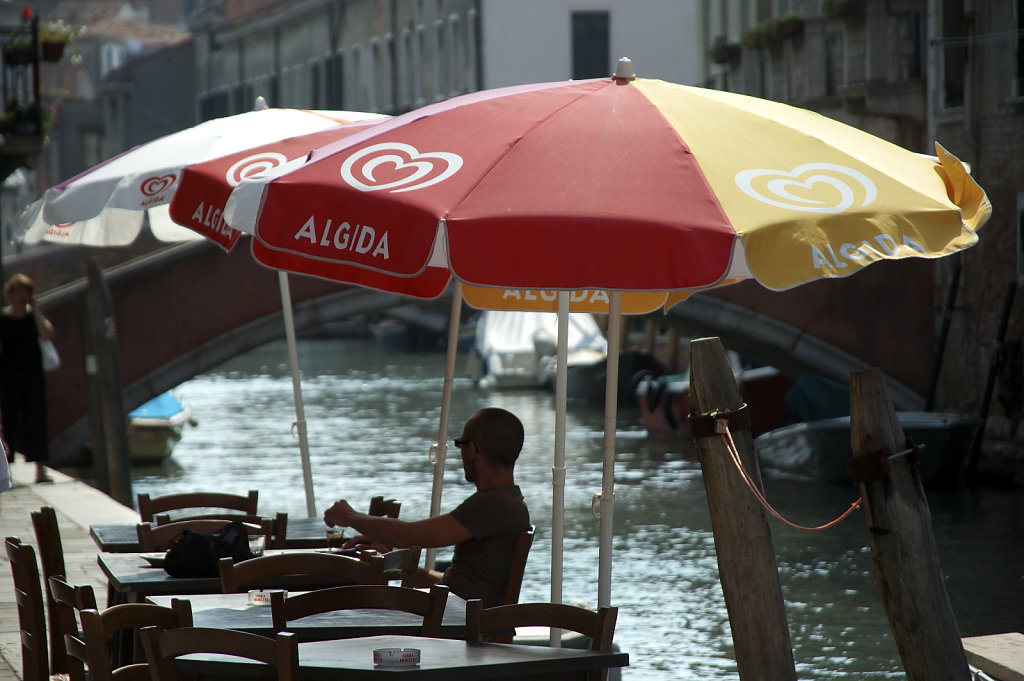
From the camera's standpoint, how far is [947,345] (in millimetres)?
15906

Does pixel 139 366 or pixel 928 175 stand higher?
pixel 928 175

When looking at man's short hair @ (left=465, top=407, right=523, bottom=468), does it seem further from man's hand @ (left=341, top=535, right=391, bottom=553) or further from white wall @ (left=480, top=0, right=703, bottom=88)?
white wall @ (left=480, top=0, right=703, bottom=88)

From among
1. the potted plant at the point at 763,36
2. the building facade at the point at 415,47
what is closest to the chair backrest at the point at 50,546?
the potted plant at the point at 763,36

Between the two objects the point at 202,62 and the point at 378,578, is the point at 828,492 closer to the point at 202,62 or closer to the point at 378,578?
the point at 378,578

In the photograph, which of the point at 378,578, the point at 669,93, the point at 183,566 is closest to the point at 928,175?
the point at 669,93

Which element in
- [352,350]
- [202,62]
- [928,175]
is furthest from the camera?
[202,62]

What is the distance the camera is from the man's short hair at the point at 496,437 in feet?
13.6

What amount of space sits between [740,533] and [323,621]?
1.18 metres

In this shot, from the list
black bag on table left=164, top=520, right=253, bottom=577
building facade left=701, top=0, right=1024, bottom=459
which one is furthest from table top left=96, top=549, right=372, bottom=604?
building facade left=701, top=0, right=1024, bottom=459

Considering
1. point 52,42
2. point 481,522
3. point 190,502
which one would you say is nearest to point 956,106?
point 52,42

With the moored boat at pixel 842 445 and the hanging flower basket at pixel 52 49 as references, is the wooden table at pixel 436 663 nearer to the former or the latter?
the moored boat at pixel 842 445

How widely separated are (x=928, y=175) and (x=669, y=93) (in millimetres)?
620

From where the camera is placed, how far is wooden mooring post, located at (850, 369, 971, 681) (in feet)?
13.5

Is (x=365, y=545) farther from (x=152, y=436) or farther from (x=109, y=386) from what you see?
(x=152, y=436)
